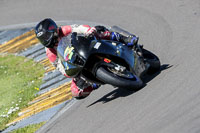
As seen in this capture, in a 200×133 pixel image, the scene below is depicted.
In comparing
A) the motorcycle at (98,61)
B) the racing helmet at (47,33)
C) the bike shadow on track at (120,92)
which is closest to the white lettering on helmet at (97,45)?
the motorcycle at (98,61)

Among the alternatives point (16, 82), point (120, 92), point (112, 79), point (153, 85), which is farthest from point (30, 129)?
point (16, 82)

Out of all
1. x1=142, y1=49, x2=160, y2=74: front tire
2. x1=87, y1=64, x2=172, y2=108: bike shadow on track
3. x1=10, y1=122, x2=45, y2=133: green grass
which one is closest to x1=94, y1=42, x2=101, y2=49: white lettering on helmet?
x1=87, y1=64, x2=172, y2=108: bike shadow on track

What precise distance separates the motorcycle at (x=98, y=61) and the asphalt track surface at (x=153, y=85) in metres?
0.44

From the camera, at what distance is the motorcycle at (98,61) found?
6281mm

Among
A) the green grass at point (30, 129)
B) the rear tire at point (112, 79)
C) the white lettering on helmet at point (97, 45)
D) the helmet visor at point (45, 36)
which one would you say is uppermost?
the white lettering on helmet at point (97, 45)

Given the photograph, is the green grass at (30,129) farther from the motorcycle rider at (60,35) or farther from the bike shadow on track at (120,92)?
the bike shadow on track at (120,92)

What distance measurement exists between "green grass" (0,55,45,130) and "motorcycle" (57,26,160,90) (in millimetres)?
2988

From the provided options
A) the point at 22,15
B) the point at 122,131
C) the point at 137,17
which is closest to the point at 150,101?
the point at 122,131

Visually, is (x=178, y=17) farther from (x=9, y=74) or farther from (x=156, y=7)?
(x=9, y=74)

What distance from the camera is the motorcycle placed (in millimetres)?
6281

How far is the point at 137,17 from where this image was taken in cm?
1114

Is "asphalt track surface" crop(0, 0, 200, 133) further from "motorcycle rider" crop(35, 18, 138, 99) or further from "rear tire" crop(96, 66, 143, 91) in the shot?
"motorcycle rider" crop(35, 18, 138, 99)

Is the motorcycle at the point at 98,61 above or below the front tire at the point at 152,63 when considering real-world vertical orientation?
above

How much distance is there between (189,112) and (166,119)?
0.32 meters
